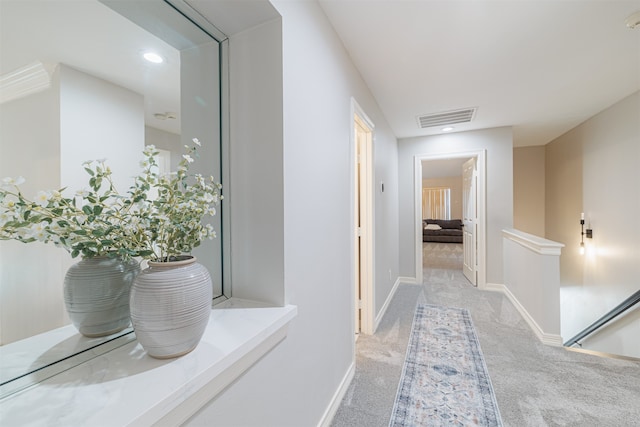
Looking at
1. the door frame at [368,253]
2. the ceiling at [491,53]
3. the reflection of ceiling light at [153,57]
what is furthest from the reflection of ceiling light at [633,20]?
the reflection of ceiling light at [153,57]

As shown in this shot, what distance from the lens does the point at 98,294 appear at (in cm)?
71

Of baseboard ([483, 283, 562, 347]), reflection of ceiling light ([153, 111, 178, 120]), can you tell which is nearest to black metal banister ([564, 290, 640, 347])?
baseboard ([483, 283, 562, 347])

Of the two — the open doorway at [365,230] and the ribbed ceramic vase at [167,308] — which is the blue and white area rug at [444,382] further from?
the ribbed ceramic vase at [167,308]

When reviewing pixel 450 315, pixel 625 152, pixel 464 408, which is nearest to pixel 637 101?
pixel 625 152

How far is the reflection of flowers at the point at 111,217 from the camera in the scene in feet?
1.90

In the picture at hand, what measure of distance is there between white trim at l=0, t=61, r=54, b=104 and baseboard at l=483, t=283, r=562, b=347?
3.47 metres

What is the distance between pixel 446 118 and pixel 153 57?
3384 mm

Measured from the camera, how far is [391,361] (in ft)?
6.90

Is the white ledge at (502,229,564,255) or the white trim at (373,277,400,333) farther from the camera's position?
the white trim at (373,277,400,333)

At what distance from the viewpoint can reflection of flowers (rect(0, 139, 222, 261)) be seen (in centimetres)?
58

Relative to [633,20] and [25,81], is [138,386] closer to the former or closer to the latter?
[25,81]

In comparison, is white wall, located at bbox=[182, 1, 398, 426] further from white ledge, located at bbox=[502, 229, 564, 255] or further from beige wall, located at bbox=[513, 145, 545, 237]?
beige wall, located at bbox=[513, 145, 545, 237]

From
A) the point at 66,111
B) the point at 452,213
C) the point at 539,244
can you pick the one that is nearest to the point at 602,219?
the point at 539,244

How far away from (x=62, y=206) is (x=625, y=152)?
459cm
